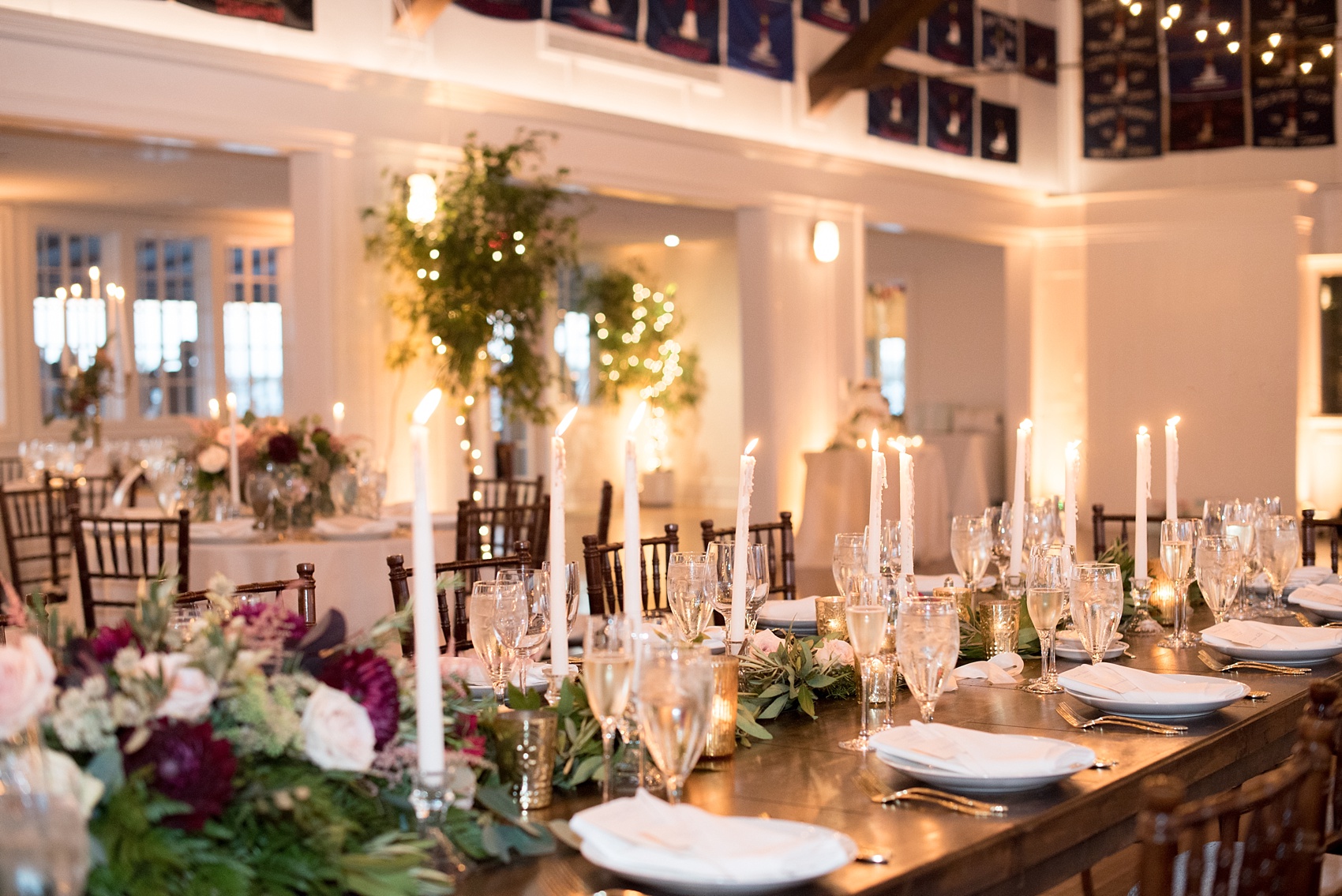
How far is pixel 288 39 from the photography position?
252 inches

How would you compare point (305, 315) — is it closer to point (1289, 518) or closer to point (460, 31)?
point (460, 31)

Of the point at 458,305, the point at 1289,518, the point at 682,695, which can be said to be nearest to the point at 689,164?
the point at 458,305

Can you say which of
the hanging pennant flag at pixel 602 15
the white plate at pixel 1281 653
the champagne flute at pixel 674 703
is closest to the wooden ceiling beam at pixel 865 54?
the hanging pennant flag at pixel 602 15

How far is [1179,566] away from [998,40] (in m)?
9.25

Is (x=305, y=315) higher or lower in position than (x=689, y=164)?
lower

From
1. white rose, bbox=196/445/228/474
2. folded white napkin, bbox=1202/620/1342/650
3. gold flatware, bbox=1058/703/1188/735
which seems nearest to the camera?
gold flatware, bbox=1058/703/1188/735

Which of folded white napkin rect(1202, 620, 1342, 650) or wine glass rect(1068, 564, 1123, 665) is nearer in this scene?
wine glass rect(1068, 564, 1123, 665)

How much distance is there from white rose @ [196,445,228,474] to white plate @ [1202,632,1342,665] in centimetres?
335

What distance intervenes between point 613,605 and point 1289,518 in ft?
5.21

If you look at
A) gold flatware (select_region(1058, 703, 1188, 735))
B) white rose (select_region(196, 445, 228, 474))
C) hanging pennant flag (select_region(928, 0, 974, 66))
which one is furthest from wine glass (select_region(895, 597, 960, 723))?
hanging pennant flag (select_region(928, 0, 974, 66))

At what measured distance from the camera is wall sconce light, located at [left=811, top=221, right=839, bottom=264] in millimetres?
9352

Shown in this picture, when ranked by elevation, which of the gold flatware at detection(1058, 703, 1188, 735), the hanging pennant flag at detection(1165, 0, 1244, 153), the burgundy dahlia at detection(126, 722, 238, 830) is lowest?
the gold flatware at detection(1058, 703, 1188, 735)

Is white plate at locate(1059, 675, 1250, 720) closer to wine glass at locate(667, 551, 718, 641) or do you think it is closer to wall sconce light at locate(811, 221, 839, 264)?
wine glass at locate(667, 551, 718, 641)

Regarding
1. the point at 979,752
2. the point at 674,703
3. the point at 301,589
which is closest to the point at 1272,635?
the point at 979,752
